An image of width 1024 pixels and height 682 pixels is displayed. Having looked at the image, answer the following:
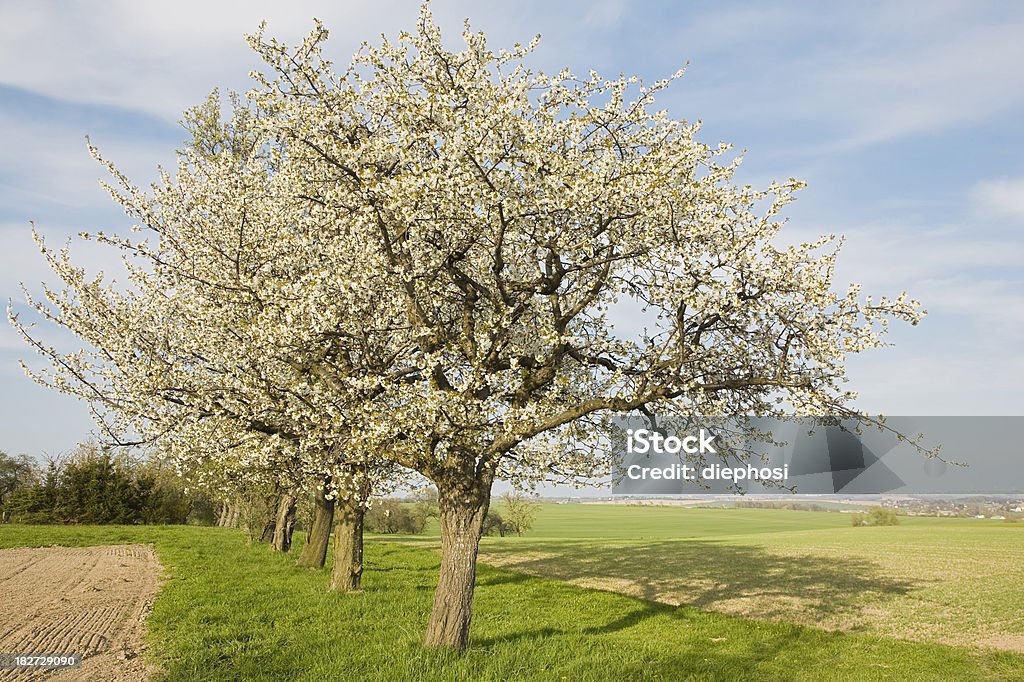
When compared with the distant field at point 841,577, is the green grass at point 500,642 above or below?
above

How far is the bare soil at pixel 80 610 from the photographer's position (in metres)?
12.7

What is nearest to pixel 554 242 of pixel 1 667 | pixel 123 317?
pixel 123 317

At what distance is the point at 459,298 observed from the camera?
15539mm

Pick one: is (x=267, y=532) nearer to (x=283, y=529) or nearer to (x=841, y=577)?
(x=283, y=529)

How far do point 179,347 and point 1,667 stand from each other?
695 centimetres

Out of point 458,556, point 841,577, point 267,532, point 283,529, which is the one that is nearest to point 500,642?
point 458,556

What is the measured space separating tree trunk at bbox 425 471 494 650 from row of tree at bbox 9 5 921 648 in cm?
5

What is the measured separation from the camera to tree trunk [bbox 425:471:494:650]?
13758 millimetres

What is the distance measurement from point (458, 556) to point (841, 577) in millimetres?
26214

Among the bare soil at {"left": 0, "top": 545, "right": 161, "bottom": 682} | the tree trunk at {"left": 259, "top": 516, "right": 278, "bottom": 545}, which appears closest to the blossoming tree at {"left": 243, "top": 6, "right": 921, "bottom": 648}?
the bare soil at {"left": 0, "top": 545, "right": 161, "bottom": 682}

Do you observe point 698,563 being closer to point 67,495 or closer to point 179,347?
point 179,347

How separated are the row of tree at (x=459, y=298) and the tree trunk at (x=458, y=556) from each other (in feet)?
0.15

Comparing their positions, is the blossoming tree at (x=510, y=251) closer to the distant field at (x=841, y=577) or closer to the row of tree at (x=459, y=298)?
the row of tree at (x=459, y=298)

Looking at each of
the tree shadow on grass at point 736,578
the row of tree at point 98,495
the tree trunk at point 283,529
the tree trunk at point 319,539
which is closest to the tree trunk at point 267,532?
the tree trunk at point 283,529
